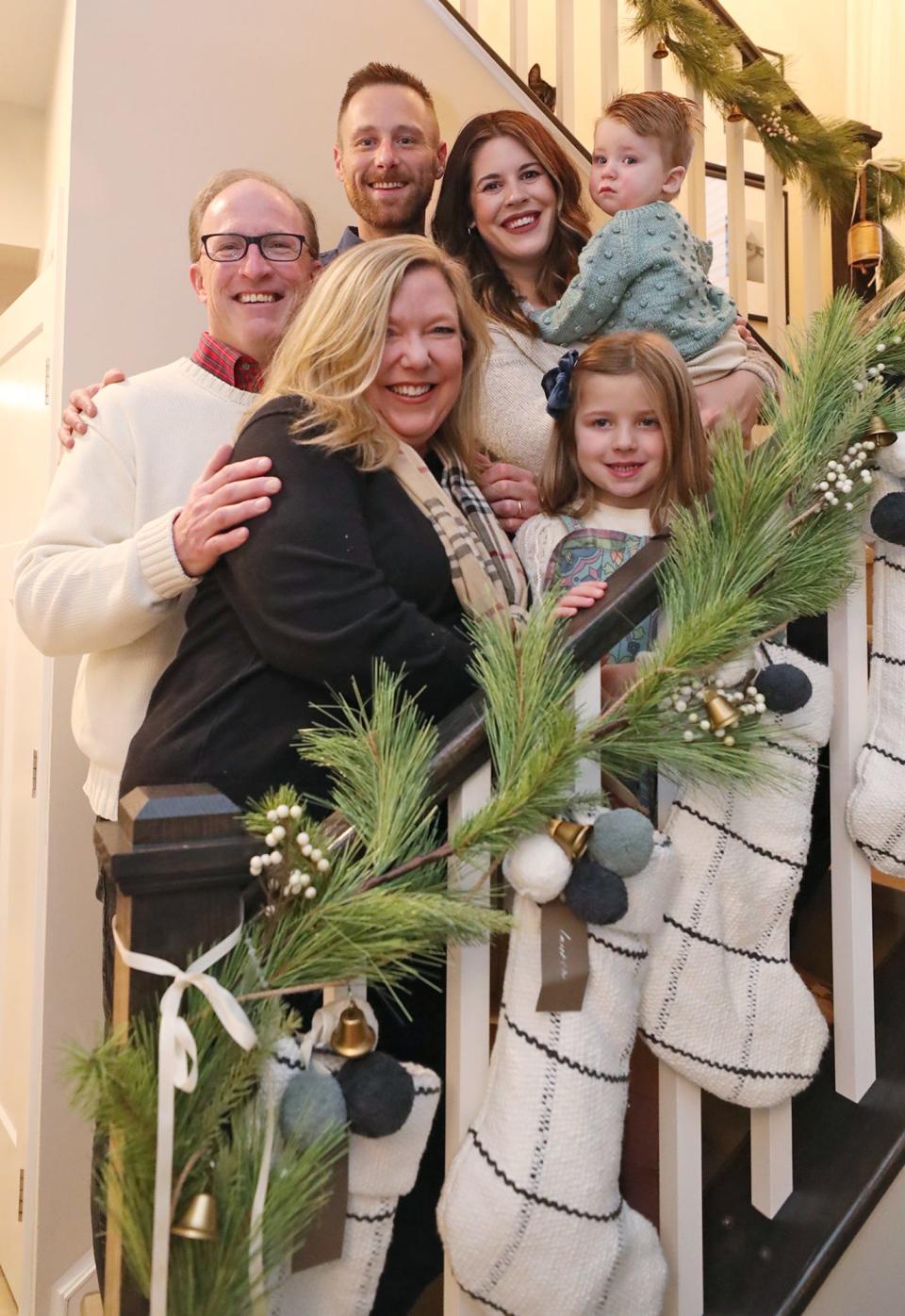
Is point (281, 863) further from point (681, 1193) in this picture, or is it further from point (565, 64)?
point (565, 64)

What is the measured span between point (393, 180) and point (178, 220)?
1.76 ft

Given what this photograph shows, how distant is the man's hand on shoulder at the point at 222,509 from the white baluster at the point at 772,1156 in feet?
2.81

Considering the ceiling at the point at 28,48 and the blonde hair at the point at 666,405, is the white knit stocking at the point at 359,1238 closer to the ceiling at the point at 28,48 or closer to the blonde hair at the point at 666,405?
the blonde hair at the point at 666,405

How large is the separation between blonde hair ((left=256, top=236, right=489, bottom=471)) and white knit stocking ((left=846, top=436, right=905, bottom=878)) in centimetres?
57

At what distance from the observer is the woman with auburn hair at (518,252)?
5.49ft

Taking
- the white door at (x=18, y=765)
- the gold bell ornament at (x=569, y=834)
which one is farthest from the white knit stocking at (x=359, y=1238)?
the white door at (x=18, y=765)

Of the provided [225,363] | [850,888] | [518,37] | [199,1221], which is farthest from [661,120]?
[199,1221]

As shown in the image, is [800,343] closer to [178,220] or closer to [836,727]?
[836,727]

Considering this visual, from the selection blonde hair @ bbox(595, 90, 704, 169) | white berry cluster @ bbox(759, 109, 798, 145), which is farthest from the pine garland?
blonde hair @ bbox(595, 90, 704, 169)

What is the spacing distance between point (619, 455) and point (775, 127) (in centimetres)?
158

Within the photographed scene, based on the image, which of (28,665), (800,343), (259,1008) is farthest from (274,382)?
(28,665)

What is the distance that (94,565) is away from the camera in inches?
54.6

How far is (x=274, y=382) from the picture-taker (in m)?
1.26

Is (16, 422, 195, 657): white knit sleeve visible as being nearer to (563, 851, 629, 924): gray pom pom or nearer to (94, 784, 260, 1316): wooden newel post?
(94, 784, 260, 1316): wooden newel post
